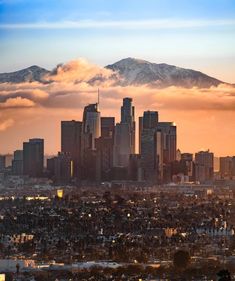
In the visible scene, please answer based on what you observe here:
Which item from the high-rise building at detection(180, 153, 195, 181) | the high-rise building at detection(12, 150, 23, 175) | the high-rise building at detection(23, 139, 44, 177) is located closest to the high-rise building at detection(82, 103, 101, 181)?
the high-rise building at detection(23, 139, 44, 177)

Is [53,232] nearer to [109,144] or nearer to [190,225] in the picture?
[190,225]

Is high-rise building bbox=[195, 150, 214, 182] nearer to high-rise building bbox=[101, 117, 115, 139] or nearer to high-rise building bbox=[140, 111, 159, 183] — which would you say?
high-rise building bbox=[140, 111, 159, 183]

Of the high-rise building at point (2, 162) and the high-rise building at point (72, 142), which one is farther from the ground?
the high-rise building at point (72, 142)

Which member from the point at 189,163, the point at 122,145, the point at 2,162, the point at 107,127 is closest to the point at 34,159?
the point at 2,162

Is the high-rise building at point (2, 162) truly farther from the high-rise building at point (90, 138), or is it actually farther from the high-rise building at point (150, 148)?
the high-rise building at point (150, 148)

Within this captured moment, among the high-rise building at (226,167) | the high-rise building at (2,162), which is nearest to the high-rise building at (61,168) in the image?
the high-rise building at (2,162)

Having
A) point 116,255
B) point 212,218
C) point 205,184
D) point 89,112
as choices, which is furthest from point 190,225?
point 89,112
